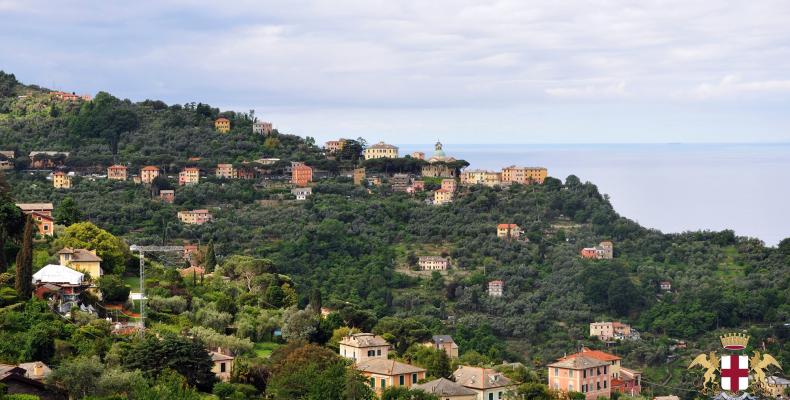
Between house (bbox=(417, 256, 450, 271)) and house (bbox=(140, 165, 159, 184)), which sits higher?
house (bbox=(140, 165, 159, 184))

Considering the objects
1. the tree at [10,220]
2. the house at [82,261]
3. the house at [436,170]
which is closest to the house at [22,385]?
the house at [82,261]

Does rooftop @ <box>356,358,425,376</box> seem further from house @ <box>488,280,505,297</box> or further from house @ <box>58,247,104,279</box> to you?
house @ <box>488,280,505,297</box>

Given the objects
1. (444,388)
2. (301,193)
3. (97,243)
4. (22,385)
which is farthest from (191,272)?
(301,193)

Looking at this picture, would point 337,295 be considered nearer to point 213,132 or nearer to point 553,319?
point 553,319

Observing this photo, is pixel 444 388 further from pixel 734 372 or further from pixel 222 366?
pixel 734 372

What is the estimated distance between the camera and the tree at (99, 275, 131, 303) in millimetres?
38188

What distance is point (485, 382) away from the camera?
3619 centimetres

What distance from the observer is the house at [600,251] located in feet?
278

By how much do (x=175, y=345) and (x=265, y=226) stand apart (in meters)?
50.7

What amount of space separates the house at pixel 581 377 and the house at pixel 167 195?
156 feet

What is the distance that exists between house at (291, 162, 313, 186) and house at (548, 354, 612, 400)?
173ft

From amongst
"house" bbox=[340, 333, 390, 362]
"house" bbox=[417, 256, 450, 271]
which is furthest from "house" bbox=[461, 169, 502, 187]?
"house" bbox=[340, 333, 390, 362]

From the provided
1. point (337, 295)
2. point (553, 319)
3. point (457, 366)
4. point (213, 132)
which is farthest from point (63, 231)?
point (213, 132)

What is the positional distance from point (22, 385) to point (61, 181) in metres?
56.6
